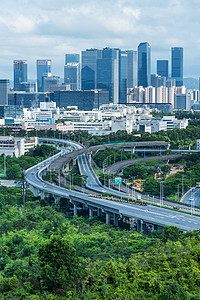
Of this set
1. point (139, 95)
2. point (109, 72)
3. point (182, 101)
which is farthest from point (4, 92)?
point (182, 101)

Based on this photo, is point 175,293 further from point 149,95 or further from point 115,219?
point 149,95

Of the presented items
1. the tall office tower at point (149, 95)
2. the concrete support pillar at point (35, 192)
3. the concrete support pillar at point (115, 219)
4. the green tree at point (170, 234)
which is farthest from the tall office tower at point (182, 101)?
the green tree at point (170, 234)

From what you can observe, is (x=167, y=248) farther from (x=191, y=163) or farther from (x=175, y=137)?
(x=175, y=137)

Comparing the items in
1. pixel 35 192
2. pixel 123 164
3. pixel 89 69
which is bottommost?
pixel 35 192

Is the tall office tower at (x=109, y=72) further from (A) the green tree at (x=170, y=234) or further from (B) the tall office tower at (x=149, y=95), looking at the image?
(A) the green tree at (x=170, y=234)

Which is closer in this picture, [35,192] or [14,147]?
[35,192]

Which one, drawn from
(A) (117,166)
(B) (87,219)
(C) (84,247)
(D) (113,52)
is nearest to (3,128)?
(A) (117,166)
